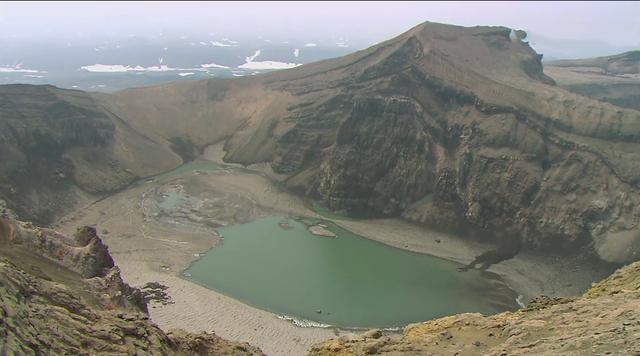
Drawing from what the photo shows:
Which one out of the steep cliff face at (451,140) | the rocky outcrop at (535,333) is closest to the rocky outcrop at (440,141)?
the steep cliff face at (451,140)

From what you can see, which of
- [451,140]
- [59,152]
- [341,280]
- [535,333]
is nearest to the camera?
[535,333]

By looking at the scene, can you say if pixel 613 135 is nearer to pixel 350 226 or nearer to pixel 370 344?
pixel 350 226

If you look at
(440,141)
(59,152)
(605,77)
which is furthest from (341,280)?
(605,77)

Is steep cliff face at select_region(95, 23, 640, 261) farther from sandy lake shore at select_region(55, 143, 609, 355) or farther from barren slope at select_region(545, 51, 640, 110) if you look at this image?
barren slope at select_region(545, 51, 640, 110)

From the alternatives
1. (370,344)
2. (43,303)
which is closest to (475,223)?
(370,344)

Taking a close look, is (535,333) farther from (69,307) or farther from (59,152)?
(59,152)

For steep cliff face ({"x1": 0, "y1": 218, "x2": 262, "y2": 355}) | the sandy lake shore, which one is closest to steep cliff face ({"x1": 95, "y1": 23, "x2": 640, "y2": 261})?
the sandy lake shore
